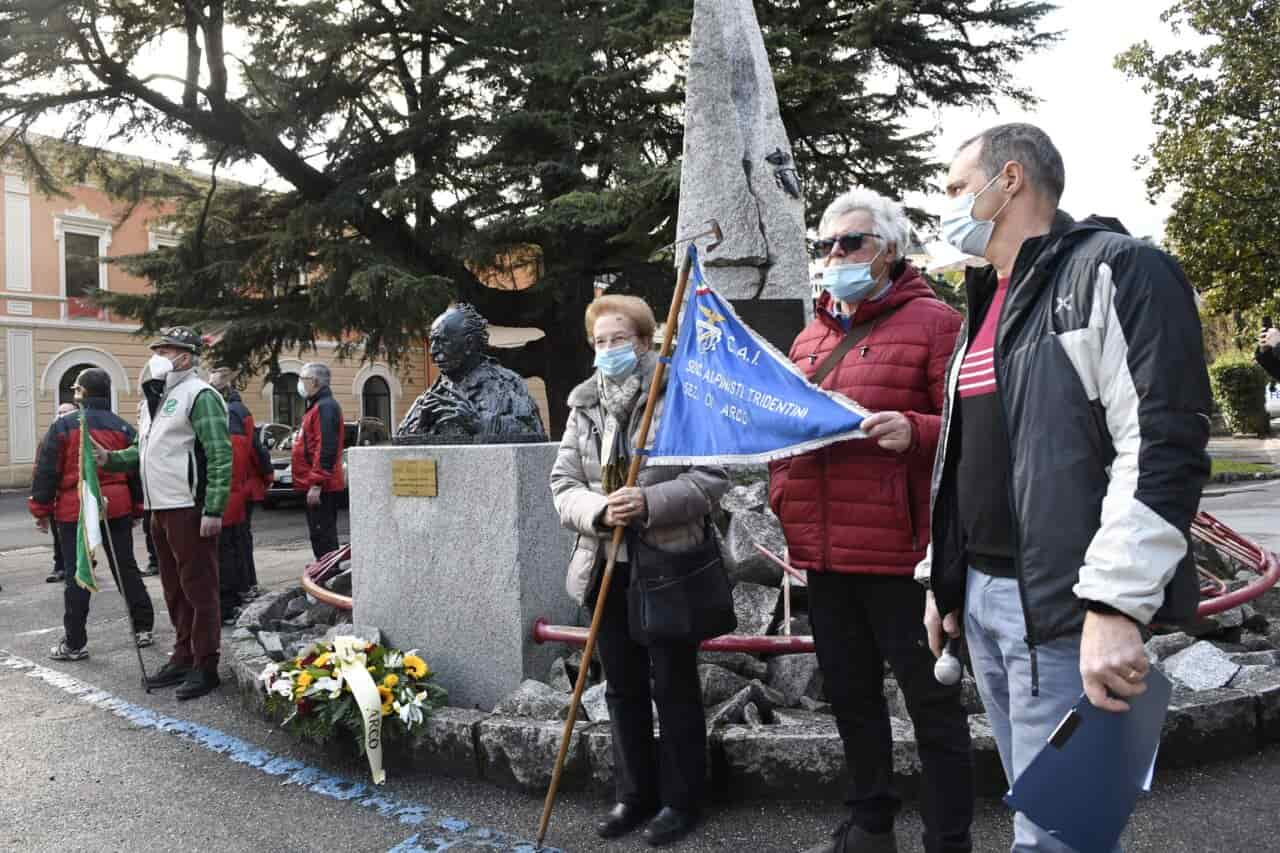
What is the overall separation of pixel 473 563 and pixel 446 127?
41.5 ft

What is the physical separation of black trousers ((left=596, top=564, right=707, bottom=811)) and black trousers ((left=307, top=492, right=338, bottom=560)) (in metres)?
5.58

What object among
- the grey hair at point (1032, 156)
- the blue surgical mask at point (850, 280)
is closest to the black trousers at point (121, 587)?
the blue surgical mask at point (850, 280)

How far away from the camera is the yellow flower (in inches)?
158

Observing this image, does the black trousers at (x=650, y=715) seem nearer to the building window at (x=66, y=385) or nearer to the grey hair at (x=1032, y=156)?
the grey hair at (x=1032, y=156)

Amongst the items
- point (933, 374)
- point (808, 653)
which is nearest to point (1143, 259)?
point (933, 374)

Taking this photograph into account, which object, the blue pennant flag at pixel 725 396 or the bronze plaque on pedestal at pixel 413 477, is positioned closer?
the blue pennant flag at pixel 725 396

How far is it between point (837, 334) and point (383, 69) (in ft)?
52.1

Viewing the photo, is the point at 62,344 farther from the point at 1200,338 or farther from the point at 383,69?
the point at 1200,338

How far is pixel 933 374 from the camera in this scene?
262 cm

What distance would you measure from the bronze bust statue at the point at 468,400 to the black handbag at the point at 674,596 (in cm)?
145

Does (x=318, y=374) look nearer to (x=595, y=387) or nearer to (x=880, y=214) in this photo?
(x=595, y=387)

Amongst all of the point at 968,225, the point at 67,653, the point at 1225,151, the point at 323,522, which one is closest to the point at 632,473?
the point at 968,225

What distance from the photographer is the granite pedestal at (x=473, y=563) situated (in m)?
4.06

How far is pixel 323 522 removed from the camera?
820 centimetres
